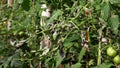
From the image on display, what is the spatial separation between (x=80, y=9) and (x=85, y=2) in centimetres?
9

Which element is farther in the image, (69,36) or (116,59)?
(69,36)

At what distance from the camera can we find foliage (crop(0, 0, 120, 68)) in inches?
83.1

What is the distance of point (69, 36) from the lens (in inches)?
89.0

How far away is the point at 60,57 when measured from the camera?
2111 mm

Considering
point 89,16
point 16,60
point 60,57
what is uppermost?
point 89,16

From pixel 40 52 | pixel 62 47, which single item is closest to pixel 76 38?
pixel 62 47

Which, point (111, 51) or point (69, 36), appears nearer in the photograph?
point (111, 51)

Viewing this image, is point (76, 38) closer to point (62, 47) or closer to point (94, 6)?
point (62, 47)

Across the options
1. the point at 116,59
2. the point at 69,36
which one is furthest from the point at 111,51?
the point at 69,36

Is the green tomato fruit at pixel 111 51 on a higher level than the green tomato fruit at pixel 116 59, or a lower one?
higher

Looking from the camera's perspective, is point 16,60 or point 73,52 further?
point 16,60

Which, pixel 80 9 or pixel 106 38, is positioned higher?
pixel 80 9

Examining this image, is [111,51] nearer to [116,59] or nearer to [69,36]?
[116,59]

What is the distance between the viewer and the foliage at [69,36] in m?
2.11
